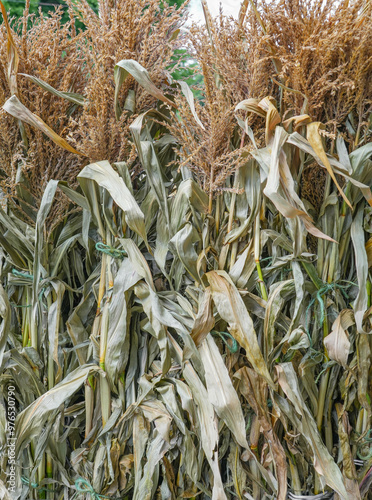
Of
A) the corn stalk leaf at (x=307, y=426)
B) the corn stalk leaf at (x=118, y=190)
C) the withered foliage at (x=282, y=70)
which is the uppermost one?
the withered foliage at (x=282, y=70)

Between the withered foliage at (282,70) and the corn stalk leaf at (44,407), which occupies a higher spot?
the withered foliage at (282,70)

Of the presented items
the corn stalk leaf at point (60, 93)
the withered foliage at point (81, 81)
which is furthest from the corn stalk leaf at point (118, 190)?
the corn stalk leaf at point (60, 93)

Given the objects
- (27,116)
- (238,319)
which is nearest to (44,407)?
(238,319)

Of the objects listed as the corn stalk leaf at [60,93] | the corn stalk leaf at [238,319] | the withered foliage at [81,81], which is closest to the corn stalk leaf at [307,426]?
the corn stalk leaf at [238,319]

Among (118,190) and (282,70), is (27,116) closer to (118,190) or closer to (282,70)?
(118,190)

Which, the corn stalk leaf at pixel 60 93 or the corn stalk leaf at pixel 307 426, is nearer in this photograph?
the corn stalk leaf at pixel 307 426

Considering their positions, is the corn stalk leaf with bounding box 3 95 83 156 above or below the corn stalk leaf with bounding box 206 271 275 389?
above

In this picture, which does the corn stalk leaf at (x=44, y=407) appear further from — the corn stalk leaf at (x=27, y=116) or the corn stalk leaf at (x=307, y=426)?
the corn stalk leaf at (x=27, y=116)

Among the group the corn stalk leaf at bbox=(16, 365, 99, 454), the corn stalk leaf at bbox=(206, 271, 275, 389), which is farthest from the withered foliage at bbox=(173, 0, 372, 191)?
the corn stalk leaf at bbox=(16, 365, 99, 454)

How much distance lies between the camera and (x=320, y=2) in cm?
88

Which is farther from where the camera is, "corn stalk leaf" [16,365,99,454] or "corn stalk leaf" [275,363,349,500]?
"corn stalk leaf" [16,365,99,454]

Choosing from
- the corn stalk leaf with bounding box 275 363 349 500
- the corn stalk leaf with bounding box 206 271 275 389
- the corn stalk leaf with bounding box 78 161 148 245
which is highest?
the corn stalk leaf with bounding box 78 161 148 245

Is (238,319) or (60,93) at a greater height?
(60,93)

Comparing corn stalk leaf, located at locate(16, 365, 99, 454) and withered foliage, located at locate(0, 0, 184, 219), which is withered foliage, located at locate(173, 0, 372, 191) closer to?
withered foliage, located at locate(0, 0, 184, 219)
